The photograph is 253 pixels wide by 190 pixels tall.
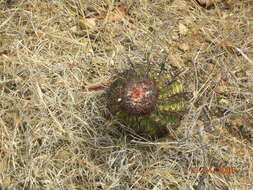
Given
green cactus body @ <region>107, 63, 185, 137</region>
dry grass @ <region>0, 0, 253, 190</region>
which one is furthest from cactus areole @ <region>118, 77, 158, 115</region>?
dry grass @ <region>0, 0, 253, 190</region>

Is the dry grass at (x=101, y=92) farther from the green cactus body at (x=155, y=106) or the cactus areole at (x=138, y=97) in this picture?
the cactus areole at (x=138, y=97)

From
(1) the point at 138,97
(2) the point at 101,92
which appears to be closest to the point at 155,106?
(1) the point at 138,97

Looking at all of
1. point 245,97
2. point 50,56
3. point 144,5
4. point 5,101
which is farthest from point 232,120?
point 5,101

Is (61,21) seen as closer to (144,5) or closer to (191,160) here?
(144,5)

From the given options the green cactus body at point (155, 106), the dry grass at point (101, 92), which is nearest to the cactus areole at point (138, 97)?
the green cactus body at point (155, 106)

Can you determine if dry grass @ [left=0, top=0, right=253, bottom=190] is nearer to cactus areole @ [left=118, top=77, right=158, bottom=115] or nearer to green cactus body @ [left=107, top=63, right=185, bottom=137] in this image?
green cactus body @ [left=107, top=63, right=185, bottom=137]
